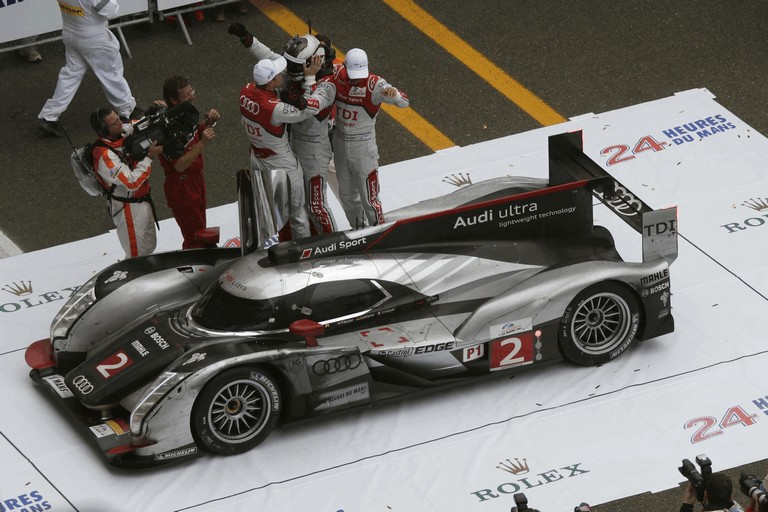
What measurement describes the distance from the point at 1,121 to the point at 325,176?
4.03 metres

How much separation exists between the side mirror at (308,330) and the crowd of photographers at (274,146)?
155 cm

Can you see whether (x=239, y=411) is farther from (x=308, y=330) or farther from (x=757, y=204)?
(x=757, y=204)

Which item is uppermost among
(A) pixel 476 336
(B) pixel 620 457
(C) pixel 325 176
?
(C) pixel 325 176

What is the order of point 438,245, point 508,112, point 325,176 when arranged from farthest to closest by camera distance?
point 508,112, point 325,176, point 438,245

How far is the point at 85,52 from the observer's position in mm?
14969

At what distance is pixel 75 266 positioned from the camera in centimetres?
1359

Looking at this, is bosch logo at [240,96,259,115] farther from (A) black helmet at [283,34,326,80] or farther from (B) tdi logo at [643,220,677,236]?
(B) tdi logo at [643,220,677,236]

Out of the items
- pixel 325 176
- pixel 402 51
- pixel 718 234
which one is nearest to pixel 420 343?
pixel 325 176

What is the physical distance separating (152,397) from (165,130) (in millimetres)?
2507

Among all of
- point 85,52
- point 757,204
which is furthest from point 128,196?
point 757,204

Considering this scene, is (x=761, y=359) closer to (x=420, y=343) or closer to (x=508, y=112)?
(x=420, y=343)

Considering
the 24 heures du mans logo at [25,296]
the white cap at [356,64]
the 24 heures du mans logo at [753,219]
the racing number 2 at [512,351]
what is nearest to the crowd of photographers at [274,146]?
the white cap at [356,64]

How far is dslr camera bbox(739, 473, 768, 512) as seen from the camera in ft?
28.1

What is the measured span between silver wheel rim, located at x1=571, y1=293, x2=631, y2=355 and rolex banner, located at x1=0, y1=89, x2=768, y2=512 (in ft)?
0.65
